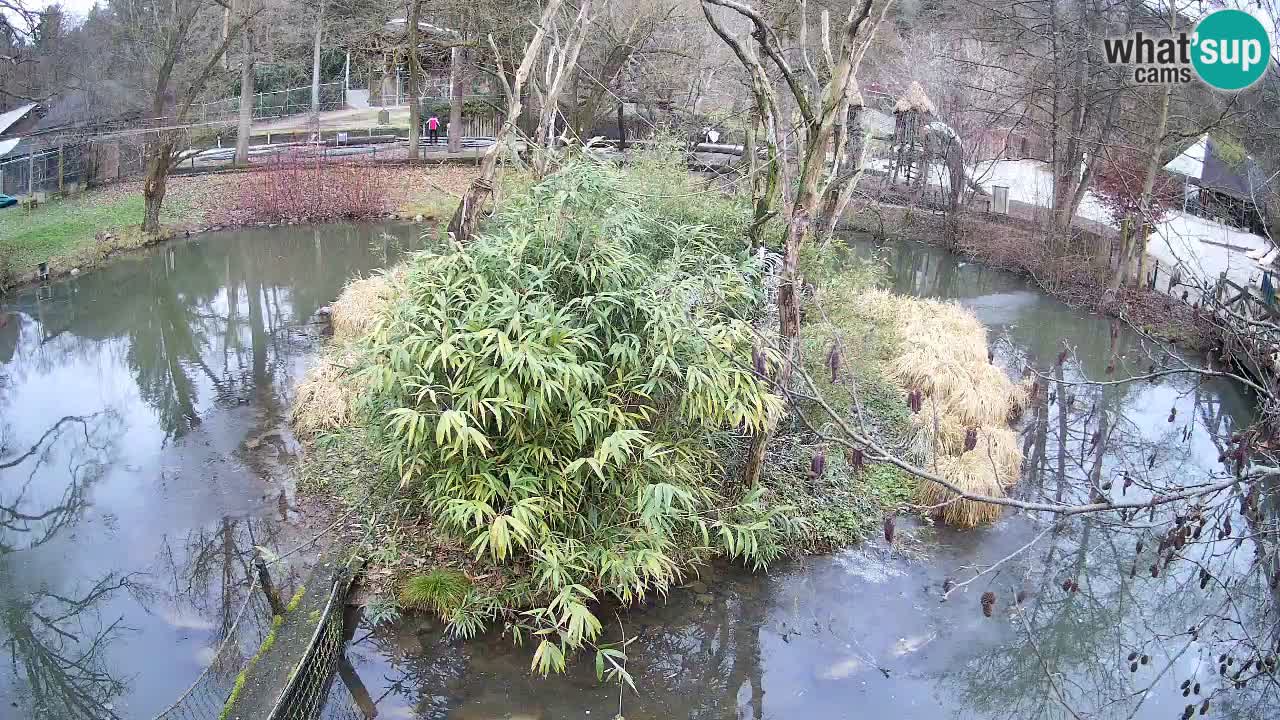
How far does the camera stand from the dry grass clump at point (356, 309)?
10.2 m

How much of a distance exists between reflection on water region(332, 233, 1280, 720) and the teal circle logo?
346 cm

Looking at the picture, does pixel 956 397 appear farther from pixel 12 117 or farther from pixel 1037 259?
pixel 12 117

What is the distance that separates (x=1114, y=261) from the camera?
43.8 feet

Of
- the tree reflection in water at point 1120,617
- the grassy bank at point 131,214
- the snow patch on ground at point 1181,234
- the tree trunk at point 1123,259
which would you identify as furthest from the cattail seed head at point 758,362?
the tree trunk at point 1123,259

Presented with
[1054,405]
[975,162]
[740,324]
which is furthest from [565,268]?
[975,162]

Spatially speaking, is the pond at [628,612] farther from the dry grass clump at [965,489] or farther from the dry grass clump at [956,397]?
the dry grass clump at [956,397]

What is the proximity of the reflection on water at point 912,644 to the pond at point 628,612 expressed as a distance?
0.02 meters

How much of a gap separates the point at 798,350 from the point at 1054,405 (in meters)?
4.48

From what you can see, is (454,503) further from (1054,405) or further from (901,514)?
(1054,405)

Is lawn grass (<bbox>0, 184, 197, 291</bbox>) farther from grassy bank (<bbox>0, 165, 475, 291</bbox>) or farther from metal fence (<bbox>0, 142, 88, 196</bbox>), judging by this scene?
metal fence (<bbox>0, 142, 88, 196</bbox>)

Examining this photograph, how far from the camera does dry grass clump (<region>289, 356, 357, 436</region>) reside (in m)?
8.15

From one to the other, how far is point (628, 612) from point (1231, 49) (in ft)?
23.3

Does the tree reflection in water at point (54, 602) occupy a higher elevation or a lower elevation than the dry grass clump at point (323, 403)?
lower

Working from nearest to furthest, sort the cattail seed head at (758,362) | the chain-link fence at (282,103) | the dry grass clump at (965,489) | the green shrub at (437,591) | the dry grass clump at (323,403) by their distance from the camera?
the cattail seed head at (758,362) → the green shrub at (437,591) → the dry grass clump at (965,489) → the dry grass clump at (323,403) → the chain-link fence at (282,103)
